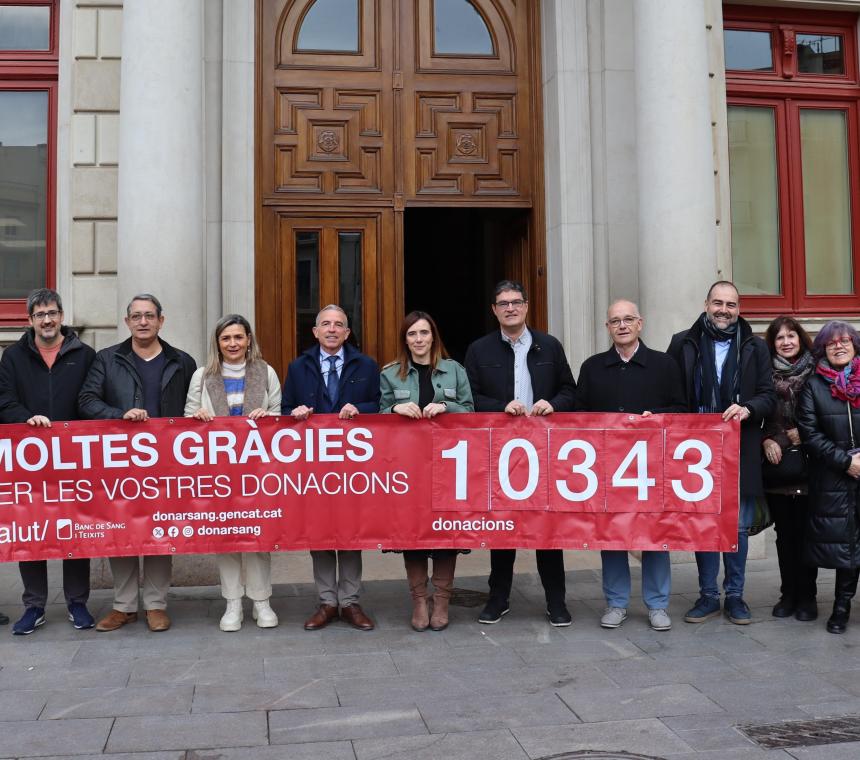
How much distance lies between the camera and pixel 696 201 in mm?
8492

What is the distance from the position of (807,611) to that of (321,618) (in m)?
3.25

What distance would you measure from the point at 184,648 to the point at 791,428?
4168mm

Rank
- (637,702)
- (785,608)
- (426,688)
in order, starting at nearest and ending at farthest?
(637,702), (426,688), (785,608)

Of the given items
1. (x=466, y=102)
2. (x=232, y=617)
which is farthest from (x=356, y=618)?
(x=466, y=102)

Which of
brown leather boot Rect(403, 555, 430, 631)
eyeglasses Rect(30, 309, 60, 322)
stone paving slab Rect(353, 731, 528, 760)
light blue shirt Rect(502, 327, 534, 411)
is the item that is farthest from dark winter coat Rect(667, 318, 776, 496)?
eyeglasses Rect(30, 309, 60, 322)

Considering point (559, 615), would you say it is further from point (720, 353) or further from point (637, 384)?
point (720, 353)

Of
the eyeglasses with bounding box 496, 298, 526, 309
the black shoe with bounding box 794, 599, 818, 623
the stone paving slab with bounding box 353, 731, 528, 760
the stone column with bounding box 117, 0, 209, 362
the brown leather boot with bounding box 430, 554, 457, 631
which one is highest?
the stone column with bounding box 117, 0, 209, 362

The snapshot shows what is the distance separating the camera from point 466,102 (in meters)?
9.39

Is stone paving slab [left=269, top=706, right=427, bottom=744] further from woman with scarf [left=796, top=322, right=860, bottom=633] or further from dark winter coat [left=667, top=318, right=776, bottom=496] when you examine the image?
woman with scarf [left=796, top=322, right=860, bottom=633]

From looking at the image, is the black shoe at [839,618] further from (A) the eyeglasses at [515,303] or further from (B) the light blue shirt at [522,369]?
(A) the eyeglasses at [515,303]

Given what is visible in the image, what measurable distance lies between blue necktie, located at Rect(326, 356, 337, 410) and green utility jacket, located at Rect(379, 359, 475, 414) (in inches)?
12.3

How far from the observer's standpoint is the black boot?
627cm

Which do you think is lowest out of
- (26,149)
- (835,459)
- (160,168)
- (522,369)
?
(835,459)

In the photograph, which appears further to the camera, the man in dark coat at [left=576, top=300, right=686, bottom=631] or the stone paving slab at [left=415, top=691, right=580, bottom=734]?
the man in dark coat at [left=576, top=300, right=686, bottom=631]
